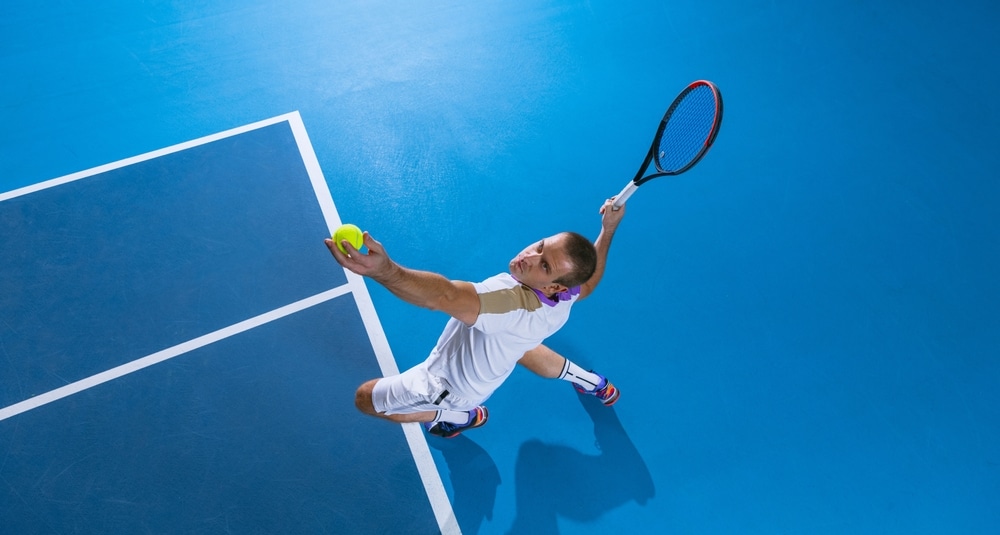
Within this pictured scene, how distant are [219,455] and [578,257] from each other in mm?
2532

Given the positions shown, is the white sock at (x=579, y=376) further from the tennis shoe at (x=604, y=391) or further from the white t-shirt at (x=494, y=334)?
the white t-shirt at (x=494, y=334)

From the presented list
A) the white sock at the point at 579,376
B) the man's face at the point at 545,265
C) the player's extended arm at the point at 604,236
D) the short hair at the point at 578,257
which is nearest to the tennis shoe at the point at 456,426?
the white sock at the point at 579,376

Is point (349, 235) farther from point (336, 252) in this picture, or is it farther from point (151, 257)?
point (151, 257)

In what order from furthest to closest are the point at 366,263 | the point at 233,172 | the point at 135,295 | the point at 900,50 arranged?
the point at 900,50
the point at 233,172
the point at 135,295
the point at 366,263

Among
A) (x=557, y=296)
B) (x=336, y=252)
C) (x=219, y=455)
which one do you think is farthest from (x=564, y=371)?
(x=219, y=455)

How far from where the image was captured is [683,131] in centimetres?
368

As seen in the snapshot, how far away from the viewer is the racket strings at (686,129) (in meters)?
3.53

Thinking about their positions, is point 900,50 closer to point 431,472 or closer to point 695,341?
point 695,341

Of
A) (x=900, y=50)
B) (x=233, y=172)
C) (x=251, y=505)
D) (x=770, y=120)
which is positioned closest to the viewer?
(x=251, y=505)

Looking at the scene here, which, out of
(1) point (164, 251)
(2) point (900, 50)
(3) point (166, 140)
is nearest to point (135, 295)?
(1) point (164, 251)

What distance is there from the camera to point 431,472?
3.76m

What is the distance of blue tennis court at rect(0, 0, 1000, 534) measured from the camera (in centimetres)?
377

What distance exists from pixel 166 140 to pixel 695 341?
4.51 meters

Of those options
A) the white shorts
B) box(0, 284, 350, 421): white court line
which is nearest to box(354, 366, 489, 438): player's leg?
the white shorts
